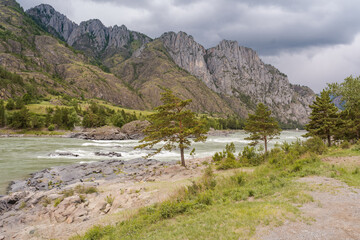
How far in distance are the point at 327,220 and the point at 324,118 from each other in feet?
95.0

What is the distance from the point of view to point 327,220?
718cm

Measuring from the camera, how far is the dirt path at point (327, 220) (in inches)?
248

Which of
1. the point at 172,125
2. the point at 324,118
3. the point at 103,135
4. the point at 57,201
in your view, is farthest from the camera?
the point at 103,135

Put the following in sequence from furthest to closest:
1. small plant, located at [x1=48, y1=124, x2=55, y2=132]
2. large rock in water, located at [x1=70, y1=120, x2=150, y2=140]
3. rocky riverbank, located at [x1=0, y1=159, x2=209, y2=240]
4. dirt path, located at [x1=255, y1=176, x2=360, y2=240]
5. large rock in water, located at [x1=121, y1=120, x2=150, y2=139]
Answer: small plant, located at [x1=48, y1=124, x2=55, y2=132]
large rock in water, located at [x1=121, y1=120, x2=150, y2=139]
large rock in water, located at [x1=70, y1=120, x2=150, y2=140]
rocky riverbank, located at [x1=0, y1=159, x2=209, y2=240]
dirt path, located at [x1=255, y1=176, x2=360, y2=240]

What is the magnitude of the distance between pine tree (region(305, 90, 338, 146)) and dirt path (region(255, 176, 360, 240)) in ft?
79.7

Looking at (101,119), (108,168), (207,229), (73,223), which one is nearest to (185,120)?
(108,168)

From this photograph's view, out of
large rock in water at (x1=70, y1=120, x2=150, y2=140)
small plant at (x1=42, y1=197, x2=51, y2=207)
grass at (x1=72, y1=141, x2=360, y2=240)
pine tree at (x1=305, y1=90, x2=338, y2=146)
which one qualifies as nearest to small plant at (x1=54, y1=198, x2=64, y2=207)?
small plant at (x1=42, y1=197, x2=51, y2=207)

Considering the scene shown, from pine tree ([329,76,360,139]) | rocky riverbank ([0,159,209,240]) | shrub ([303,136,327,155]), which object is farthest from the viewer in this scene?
pine tree ([329,76,360,139])

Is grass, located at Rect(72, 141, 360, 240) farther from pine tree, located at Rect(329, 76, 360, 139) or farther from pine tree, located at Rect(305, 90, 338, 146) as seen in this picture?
pine tree, located at Rect(329, 76, 360, 139)

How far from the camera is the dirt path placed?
248 inches

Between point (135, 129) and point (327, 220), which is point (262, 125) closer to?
point (327, 220)

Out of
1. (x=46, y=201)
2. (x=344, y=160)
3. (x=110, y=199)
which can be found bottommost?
(x=46, y=201)

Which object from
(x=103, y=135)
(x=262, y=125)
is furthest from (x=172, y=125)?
(x=103, y=135)

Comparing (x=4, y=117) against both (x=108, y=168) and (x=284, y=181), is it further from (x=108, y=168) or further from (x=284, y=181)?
(x=284, y=181)
